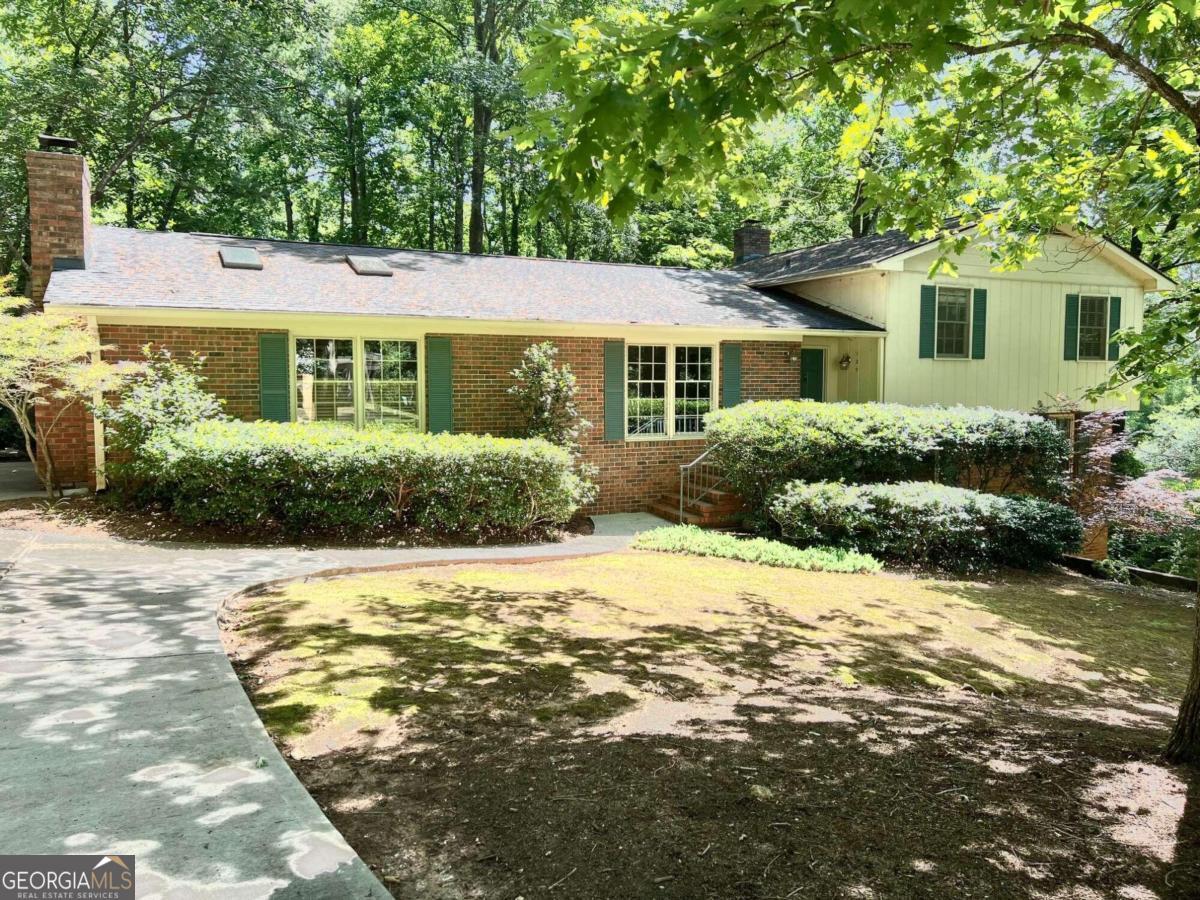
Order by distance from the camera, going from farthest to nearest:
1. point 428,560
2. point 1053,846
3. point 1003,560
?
point 1003,560 → point 428,560 → point 1053,846

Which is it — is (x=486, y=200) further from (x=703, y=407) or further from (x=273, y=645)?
(x=273, y=645)

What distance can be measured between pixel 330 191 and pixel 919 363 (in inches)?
938

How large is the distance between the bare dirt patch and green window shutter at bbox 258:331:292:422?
16.4 ft

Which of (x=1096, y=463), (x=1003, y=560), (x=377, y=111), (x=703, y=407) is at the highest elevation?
(x=377, y=111)

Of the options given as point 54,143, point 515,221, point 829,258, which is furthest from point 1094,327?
point 515,221

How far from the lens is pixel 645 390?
13586mm

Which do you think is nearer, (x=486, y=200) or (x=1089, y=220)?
(x=1089, y=220)

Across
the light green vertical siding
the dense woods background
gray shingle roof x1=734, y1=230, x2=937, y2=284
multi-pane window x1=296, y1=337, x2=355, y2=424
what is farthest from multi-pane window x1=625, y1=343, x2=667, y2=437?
the dense woods background

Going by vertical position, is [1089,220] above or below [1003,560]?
above

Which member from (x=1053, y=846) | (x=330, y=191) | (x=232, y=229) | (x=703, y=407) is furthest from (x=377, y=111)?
(x=1053, y=846)

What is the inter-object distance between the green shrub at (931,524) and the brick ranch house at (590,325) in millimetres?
3170

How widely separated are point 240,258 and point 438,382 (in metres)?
3.89

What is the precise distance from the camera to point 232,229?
2423 centimetres

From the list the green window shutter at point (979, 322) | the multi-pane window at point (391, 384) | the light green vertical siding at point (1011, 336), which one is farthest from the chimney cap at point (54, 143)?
the green window shutter at point (979, 322)
